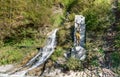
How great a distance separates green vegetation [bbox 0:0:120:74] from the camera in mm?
15945

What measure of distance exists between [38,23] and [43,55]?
2.44 m

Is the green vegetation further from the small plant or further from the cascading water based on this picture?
the small plant

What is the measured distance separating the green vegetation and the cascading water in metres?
0.30

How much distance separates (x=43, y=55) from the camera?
15375 mm

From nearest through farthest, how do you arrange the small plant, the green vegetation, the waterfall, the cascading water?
the cascading water < the small plant < the waterfall < the green vegetation

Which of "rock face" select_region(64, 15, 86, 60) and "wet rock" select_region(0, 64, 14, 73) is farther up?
"rock face" select_region(64, 15, 86, 60)

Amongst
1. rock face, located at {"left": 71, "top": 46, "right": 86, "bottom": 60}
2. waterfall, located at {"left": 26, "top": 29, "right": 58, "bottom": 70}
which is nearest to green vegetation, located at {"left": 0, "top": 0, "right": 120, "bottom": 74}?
waterfall, located at {"left": 26, "top": 29, "right": 58, "bottom": 70}

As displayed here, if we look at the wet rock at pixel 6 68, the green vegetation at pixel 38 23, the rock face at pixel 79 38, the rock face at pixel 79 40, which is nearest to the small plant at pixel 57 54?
the rock face at pixel 79 40

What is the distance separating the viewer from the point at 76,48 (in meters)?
14.3

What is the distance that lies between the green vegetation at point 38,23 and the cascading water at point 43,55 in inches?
11.7

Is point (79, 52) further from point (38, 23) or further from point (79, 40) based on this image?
point (38, 23)

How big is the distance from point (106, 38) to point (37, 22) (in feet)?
12.1

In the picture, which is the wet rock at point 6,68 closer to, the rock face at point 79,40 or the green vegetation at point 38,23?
the green vegetation at point 38,23

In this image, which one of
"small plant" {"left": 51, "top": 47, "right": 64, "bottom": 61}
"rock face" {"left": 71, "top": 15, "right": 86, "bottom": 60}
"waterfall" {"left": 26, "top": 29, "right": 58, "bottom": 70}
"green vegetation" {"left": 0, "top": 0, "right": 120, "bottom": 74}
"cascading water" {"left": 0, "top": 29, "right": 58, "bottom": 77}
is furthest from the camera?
"green vegetation" {"left": 0, "top": 0, "right": 120, "bottom": 74}
